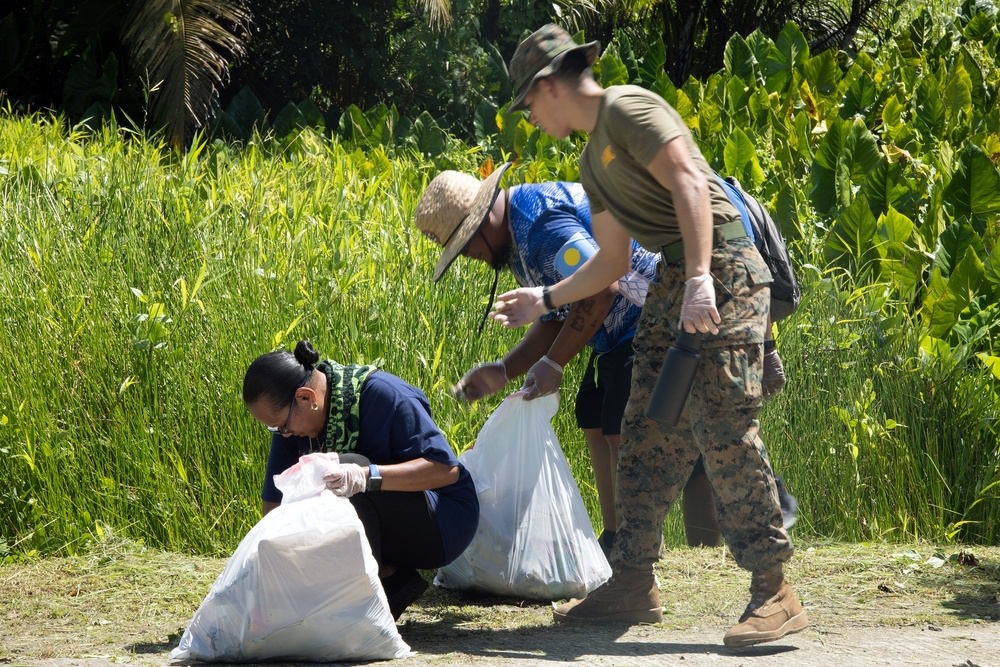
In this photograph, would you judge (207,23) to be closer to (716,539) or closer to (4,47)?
(4,47)

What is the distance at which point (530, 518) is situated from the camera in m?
3.32

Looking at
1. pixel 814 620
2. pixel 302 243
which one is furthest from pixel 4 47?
pixel 814 620

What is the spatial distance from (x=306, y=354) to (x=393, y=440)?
0.34 metres

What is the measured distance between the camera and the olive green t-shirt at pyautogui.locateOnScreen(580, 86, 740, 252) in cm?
269

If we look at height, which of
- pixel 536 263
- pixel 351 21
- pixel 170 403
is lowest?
pixel 170 403

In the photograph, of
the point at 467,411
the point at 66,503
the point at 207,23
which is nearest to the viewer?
the point at 66,503

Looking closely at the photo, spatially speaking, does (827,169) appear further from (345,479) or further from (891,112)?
(345,479)

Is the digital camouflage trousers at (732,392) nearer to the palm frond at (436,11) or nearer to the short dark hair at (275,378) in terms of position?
the short dark hair at (275,378)

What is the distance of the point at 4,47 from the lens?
9.84 m

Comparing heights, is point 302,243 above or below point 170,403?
above

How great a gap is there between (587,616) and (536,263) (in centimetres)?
106

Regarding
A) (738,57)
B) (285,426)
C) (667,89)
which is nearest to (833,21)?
(738,57)

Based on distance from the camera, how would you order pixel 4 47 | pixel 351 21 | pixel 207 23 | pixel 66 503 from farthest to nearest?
pixel 351 21
pixel 4 47
pixel 207 23
pixel 66 503

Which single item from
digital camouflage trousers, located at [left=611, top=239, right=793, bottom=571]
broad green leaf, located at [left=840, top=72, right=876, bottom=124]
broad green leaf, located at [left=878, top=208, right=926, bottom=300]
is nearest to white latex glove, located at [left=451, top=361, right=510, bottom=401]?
digital camouflage trousers, located at [left=611, top=239, right=793, bottom=571]
